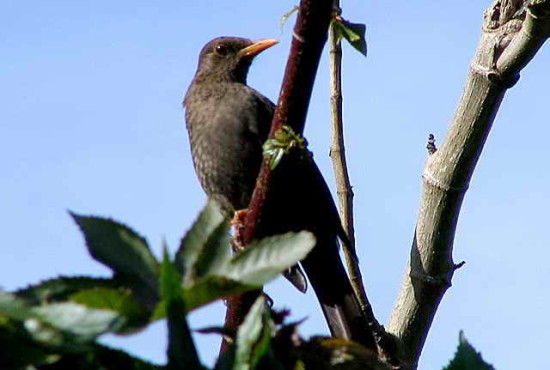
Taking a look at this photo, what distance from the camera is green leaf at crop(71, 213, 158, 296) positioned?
132cm

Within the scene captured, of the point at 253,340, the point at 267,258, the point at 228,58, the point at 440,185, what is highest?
the point at 228,58

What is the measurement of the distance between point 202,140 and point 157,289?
4.34m

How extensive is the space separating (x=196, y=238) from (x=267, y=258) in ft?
0.44

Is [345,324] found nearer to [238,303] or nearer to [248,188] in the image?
[248,188]

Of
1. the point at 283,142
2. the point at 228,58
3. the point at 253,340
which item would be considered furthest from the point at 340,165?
the point at 253,340

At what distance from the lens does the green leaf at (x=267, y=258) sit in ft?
4.25

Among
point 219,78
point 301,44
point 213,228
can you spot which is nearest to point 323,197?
point 219,78

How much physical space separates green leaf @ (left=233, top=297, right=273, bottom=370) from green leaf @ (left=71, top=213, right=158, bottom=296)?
127 mm

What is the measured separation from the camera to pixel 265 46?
261 inches

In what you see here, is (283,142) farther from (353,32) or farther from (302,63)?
(353,32)

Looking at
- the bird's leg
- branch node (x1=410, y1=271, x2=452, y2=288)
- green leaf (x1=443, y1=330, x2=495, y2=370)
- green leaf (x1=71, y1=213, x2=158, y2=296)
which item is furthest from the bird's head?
green leaf (x1=71, y1=213, x2=158, y2=296)

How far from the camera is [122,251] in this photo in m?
1.38

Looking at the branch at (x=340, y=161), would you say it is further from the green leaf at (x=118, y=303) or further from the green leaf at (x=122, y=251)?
the green leaf at (x=118, y=303)

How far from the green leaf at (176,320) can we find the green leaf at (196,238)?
0.10 metres
